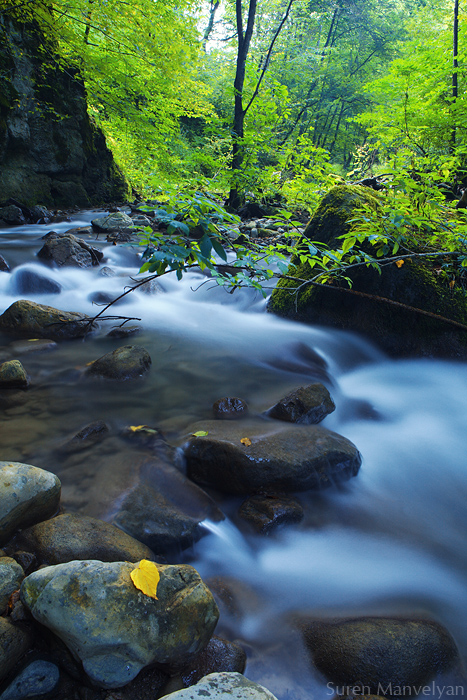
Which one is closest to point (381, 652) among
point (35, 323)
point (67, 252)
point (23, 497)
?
point (23, 497)

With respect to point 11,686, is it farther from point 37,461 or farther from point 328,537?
point 328,537

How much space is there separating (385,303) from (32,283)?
595 cm

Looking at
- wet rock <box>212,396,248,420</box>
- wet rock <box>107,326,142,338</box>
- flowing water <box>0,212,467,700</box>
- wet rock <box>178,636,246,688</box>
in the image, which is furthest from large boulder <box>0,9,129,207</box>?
wet rock <box>178,636,246,688</box>

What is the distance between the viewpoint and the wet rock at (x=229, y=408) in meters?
3.50

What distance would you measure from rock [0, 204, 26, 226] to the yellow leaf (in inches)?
435

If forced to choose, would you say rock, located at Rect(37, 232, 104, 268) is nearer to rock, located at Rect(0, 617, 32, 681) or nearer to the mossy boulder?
the mossy boulder

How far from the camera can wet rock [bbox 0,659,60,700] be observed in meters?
1.36

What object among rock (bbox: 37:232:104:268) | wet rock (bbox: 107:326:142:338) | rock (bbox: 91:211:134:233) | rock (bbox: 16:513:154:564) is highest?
rock (bbox: 91:211:134:233)

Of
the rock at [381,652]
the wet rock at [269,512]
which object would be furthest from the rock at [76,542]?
the rock at [381,652]

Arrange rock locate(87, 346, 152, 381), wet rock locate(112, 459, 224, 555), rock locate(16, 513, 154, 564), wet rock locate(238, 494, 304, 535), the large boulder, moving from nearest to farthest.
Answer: rock locate(16, 513, 154, 564)
wet rock locate(112, 459, 224, 555)
wet rock locate(238, 494, 304, 535)
rock locate(87, 346, 152, 381)
the large boulder

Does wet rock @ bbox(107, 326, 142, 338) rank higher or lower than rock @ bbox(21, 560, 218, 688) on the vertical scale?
lower

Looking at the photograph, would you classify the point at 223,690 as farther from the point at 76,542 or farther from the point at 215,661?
the point at 76,542

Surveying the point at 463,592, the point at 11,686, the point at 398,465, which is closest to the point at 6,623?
the point at 11,686

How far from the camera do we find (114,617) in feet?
4.66
